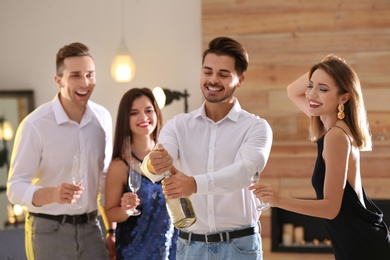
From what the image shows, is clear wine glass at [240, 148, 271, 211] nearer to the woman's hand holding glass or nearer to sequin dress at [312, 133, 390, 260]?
sequin dress at [312, 133, 390, 260]

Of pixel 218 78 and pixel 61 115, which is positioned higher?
pixel 218 78

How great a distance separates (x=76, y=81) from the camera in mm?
3611

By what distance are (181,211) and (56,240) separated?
2.91 feet

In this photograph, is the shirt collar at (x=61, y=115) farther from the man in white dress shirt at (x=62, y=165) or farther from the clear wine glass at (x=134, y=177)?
the clear wine glass at (x=134, y=177)

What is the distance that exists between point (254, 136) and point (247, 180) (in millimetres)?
219

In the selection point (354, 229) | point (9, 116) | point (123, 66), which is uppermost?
point (123, 66)

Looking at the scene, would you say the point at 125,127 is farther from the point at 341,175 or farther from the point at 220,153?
the point at 341,175

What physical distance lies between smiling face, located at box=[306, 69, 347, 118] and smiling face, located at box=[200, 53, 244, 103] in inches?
12.6

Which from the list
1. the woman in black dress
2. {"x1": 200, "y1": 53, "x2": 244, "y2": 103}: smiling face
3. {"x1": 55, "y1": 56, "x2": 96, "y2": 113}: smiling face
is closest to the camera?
the woman in black dress

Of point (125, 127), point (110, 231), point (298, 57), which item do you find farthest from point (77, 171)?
point (298, 57)

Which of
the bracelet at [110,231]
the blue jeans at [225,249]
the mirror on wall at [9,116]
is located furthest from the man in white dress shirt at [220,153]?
the mirror on wall at [9,116]

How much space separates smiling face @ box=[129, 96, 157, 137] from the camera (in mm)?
3691

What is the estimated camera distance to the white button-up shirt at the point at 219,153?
2967 millimetres

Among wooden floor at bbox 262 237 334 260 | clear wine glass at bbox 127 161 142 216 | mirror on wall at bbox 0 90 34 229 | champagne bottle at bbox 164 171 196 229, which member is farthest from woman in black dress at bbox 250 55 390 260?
mirror on wall at bbox 0 90 34 229
